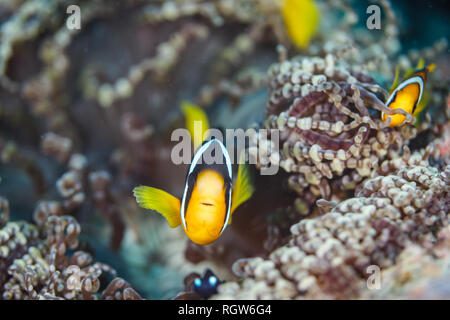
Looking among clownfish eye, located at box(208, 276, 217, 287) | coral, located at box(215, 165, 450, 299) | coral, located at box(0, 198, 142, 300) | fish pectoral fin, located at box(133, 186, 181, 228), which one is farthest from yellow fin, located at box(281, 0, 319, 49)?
coral, located at box(0, 198, 142, 300)

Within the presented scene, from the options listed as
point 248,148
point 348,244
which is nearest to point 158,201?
point 248,148

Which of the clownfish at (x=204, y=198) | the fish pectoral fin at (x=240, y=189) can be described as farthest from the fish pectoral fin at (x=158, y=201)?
the fish pectoral fin at (x=240, y=189)

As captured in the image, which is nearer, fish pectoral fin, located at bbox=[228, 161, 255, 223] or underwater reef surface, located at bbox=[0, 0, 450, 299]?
underwater reef surface, located at bbox=[0, 0, 450, 299]

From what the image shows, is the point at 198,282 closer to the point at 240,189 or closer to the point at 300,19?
the point at 240,189

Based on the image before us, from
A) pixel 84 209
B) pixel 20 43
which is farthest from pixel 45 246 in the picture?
pixel 20 43

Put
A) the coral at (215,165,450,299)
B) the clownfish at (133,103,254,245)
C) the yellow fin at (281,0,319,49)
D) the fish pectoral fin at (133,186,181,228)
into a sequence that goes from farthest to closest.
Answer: the yellow fin at (281,0,319,49)
the fish pectoral fin at (133,186,181,228)
the clownfish at (133,103,254,245)
the coral at (215,165,450,299)

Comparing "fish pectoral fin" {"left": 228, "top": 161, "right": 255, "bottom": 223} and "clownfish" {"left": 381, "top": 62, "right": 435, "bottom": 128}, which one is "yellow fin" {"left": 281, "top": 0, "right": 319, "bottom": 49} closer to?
"clownfish" {"left": 381, "top": 62, "right": 435, "bottom": 128}

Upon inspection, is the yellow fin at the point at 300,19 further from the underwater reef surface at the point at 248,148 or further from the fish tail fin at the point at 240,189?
the fish tail fin at the point at 240,189
